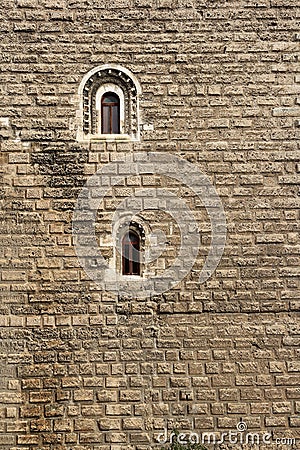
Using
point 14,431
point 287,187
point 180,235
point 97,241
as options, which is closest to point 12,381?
point 14,431

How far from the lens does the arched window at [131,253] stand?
6.30 meters

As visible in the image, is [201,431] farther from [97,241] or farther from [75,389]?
[97,241]

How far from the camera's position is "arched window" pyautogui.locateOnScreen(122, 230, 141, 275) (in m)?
6.30

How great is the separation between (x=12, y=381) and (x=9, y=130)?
2.49 meters

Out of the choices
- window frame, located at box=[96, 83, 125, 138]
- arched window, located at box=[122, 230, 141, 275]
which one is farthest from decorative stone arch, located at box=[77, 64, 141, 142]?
arched window, located at box=[122, 230, 141, 275]

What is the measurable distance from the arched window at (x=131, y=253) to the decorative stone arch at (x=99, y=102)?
996 mm

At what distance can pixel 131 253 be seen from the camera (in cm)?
633

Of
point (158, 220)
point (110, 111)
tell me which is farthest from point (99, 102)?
point (158, 220)

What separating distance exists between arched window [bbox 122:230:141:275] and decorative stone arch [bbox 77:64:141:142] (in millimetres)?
996

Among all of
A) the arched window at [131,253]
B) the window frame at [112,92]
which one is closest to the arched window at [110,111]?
the window frame at [112,92]

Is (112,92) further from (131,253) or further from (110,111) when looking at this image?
(131,253)

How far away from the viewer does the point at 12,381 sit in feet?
19.8

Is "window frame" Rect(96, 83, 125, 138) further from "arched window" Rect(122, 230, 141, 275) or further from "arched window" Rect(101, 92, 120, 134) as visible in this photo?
"arched window" Rect(122, 230, 141, 275)

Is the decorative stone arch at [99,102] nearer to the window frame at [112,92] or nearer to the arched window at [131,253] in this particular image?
the window frame at [112,92]
